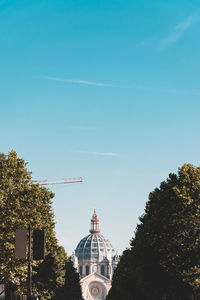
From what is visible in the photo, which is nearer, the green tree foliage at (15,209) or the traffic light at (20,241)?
the traffic light at (20,241)

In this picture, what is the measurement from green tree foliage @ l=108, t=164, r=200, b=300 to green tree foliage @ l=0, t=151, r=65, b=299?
11693 millimetres

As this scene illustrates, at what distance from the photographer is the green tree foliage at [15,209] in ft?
144

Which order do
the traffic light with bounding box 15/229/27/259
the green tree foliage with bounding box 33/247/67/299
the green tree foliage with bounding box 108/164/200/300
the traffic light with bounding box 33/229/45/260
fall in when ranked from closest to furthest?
1. the traffic light with bounding box 33/229/45/260
2. the traffic light with bounding box 15/229/27/259
3. the green tree foliage with bounding box 108/164/200/300
4. the green tree foliage with bounding box 33/247/67/299

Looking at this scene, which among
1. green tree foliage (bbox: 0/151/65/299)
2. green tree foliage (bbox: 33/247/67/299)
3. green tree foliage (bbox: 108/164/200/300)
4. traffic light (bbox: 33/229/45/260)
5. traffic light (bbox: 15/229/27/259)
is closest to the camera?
traffic light (bbox: 33/229/45/260)

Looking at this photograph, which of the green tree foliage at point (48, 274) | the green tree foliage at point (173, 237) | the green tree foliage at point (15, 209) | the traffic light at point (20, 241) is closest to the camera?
the traffic light at point (20, 241)

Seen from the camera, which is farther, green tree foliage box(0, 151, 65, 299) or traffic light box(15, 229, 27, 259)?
green tree foliage box(0, 151, 65, 299)

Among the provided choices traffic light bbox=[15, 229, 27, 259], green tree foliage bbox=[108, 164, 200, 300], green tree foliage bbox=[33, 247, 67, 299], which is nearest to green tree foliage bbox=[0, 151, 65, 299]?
green tree foliage bbox=[33, 247, 67, 299]

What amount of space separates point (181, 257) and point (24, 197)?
16792 mm

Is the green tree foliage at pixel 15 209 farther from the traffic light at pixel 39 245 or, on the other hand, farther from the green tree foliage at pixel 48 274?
the traffic light at pixel 39 245

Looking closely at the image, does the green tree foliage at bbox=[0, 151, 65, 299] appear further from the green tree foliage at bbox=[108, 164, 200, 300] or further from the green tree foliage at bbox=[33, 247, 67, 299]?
the green tree foliage at bbox=[108, 164, 200, 300]

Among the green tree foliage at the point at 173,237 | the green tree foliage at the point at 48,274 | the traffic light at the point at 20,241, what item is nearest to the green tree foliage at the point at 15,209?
the green tree foliage at the point at 48,274

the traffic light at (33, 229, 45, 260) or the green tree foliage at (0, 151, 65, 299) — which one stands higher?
the green tree foliage at (0, 151, 65, 299)

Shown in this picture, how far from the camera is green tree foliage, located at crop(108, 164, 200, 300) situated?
150 ft

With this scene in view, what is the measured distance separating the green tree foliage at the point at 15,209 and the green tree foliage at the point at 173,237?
1169 cm
